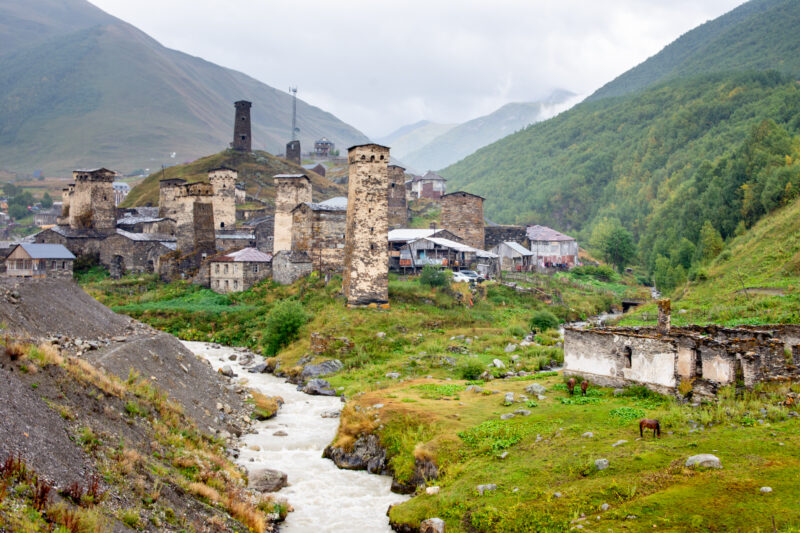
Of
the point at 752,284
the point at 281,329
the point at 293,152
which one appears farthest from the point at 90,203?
the point at 752,284

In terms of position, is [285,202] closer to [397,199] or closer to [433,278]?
[433,278]

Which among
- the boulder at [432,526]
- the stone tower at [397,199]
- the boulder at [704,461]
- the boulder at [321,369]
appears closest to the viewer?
the boulder at [704,461]

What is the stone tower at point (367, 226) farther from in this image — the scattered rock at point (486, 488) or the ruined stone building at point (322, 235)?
the scattered rock at point (486, 488)

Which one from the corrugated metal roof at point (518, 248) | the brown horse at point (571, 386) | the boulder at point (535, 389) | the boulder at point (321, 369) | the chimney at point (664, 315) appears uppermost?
the corrugated metal roof at point (518, 248)

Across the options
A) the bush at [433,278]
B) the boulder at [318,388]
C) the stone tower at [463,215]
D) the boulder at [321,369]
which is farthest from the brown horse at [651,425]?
the stone tower at [463,215]

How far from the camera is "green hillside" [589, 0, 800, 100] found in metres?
121

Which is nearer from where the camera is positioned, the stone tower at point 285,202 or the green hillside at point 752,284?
the green hillside at point 752,284

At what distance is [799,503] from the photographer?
418 inches

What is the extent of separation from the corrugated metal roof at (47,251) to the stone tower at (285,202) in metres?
16.9

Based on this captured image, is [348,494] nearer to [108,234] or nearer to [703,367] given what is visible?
[703,367]

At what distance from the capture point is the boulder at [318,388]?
28141 millimetres

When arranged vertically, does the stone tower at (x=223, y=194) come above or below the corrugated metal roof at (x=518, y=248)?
above

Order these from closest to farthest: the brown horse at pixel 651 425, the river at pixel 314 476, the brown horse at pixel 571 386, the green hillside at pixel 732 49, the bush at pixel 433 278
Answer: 1. the brown horse at pixel 651 425
2. the river at pixel 314 476
3. the brown horse at pixel 571 386
4. the bush at pixel 433 278
5. the green hillside at pixel 732 49

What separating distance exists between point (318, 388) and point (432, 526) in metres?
15.4
